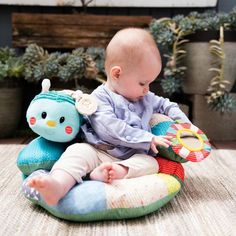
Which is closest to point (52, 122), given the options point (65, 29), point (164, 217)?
point (164, 217)

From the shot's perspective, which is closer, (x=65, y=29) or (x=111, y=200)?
(x=111, y=200)

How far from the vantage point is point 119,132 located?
3.71ft

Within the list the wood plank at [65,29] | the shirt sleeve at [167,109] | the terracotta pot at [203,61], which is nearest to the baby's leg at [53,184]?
the shirt sleeve at [167,109]

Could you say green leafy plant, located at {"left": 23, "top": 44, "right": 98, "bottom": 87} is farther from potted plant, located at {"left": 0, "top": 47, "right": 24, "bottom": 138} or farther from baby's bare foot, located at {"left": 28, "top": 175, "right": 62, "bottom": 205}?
baby's bare foot, located at {"left": 28, "top": 175, "right": 62, "bottom": 205}

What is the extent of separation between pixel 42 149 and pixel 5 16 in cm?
149

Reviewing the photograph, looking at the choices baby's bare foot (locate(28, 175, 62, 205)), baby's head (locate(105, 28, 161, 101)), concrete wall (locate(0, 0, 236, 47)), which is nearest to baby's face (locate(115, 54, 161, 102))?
baby's head (locate(105, 28, 161, 101))

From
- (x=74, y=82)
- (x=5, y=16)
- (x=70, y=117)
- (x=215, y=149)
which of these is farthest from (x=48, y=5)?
(x=70, y=117)

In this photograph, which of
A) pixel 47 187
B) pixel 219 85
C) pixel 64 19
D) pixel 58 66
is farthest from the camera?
pixel 64 19

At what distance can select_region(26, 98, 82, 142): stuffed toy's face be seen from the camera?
114 centimetres

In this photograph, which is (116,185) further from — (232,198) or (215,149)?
(215,149)

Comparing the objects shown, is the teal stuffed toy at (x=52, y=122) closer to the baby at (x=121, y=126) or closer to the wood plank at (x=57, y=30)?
the baby at (x=121, y=126)

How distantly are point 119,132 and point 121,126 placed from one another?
2 centimetres

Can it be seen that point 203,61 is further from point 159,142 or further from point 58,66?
point 159,142

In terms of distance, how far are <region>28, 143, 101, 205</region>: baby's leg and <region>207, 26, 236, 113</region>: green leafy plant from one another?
1008mm
